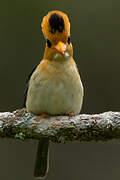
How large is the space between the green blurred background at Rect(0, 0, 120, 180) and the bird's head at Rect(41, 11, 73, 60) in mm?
2076

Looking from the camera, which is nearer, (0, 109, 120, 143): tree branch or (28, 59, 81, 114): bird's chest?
(0, 109, 120, 143): tree branch

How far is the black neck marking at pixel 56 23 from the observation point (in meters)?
3.63

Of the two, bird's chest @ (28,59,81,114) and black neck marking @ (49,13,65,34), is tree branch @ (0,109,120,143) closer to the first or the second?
bird's chest @ (28,59,81,114)

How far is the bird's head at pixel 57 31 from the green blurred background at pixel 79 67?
2.08 meters

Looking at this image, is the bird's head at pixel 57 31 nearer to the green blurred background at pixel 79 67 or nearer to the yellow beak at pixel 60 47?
the yellow beak at pixel 60 47

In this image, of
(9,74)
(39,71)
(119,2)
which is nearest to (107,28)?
(119,2)

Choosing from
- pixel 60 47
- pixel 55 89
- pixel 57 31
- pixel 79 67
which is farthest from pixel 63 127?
pixel 79 67

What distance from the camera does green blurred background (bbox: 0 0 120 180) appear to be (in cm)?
564

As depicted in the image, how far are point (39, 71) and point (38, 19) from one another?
2.50 m

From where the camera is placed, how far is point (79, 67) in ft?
19.5

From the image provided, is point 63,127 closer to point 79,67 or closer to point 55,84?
point 55,84

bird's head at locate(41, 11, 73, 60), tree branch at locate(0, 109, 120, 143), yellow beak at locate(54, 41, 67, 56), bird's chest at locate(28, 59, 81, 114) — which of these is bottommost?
tree branch at locate(0, 109, 120, 143)

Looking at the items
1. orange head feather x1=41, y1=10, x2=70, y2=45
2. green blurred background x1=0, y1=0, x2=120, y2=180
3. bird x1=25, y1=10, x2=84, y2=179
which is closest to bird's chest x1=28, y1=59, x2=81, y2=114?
bird x1=25, y1=10, x2=84, y2=179

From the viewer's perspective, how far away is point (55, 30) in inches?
144
